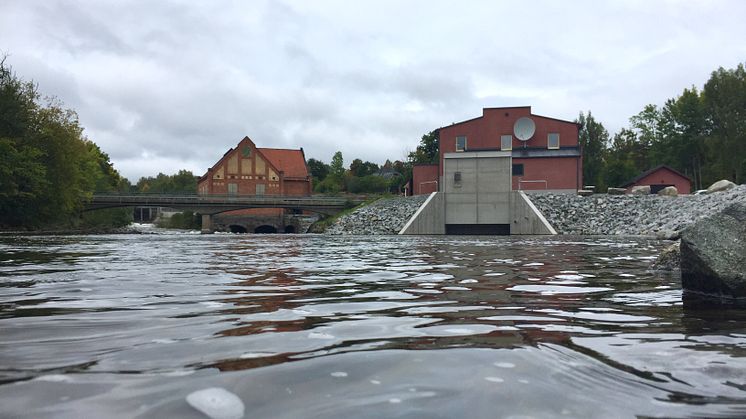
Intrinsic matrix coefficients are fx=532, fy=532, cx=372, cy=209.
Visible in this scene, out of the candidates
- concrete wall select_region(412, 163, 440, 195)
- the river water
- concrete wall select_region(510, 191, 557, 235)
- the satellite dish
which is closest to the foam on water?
the river water

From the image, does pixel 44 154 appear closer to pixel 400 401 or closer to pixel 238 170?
pixel 238 170

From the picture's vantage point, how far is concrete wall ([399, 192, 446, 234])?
43719mm

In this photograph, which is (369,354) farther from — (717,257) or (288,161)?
(288,161)

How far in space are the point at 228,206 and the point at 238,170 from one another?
16184 millimetres

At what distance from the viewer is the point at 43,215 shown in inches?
1887

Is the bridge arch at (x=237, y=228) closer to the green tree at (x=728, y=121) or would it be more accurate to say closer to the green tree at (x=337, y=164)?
the green tree at (x=337, y=164)

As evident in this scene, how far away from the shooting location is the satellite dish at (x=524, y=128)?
185 feet

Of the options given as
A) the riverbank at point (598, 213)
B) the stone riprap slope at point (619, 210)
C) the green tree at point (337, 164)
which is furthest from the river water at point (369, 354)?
the green tree at point (337, 164)

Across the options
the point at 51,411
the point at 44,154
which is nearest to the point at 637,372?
the point at 51,411

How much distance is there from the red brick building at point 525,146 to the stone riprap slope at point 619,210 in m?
7.60

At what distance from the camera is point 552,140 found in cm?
5728

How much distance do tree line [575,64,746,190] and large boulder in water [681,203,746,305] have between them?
5748 cm

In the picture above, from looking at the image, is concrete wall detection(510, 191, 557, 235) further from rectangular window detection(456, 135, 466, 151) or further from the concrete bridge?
the concrete bridge

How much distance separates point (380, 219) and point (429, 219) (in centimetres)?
618
